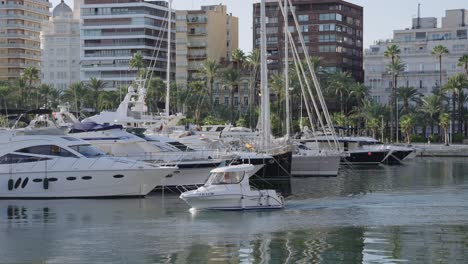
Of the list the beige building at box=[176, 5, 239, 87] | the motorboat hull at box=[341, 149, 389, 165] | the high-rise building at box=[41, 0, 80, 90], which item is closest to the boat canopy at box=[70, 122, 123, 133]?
the motorboat hull at box=[341, 149, 389, 165]

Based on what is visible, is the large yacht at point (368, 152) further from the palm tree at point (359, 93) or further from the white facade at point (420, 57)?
the white facade at point (420, 57)

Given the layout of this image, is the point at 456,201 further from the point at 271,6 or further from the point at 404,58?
the point at 271,6

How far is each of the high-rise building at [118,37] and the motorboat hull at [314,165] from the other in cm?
9984

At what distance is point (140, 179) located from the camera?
57.2 meters

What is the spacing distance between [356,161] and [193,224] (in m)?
59.7

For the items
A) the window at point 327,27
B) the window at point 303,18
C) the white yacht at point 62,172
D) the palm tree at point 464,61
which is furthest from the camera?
the window at point 303,18

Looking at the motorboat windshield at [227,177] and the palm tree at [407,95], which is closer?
the motorboat windshield at [227,177]

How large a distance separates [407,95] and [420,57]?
1645 centimetres

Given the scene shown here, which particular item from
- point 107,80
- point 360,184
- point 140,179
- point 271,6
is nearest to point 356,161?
point 360,184

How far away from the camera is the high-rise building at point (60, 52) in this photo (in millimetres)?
188625

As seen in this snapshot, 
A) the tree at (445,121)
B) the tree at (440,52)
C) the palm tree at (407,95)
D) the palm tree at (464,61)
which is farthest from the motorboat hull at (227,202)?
the tree at (440,52)

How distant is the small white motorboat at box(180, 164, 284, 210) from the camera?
49781 millimetres

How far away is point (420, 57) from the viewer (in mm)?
157875

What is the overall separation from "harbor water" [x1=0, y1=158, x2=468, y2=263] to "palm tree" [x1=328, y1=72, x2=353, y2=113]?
3522 inches
